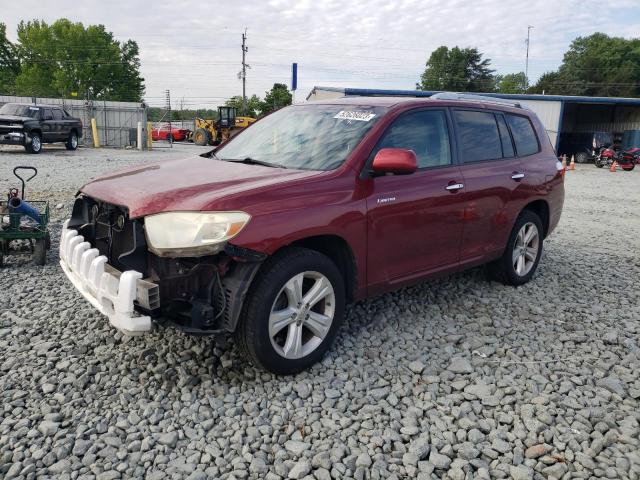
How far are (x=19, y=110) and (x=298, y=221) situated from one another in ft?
66.7

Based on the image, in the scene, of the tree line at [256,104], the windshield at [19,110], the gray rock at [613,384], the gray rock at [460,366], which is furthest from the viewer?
the tree line at [256,104]

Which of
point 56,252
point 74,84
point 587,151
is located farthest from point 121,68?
point 56,252

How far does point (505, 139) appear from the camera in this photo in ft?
16.9

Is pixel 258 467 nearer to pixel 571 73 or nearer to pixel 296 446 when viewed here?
pixel 296 446

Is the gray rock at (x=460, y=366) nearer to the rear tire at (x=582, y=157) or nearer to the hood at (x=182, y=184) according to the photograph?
the hood at (x=182, y=184)

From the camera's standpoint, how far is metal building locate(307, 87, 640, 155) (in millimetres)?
30984

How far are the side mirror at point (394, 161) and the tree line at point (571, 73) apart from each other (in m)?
84.8

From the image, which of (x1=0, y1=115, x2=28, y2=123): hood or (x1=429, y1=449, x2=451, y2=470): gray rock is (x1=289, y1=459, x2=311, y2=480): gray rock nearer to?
(x1=429, y1=449, x2=451, y2=470): gray rock

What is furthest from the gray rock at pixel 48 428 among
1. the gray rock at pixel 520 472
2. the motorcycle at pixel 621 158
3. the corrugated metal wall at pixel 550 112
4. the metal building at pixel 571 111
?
the corrugated metal wall at pixel 550 112

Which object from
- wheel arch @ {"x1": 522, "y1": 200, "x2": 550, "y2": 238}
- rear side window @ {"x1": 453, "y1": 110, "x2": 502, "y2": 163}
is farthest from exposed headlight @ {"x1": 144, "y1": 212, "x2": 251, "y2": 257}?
wheel arch @ {"x1": 522, "y1": 200, "x2": 550, "y2": 238}

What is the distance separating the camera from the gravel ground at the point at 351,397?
8.82ft

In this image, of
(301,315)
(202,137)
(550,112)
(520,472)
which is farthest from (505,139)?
(550,112)

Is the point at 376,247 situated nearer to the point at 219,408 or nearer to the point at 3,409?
the point at 219,408

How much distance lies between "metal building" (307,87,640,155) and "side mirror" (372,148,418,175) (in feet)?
76.7
